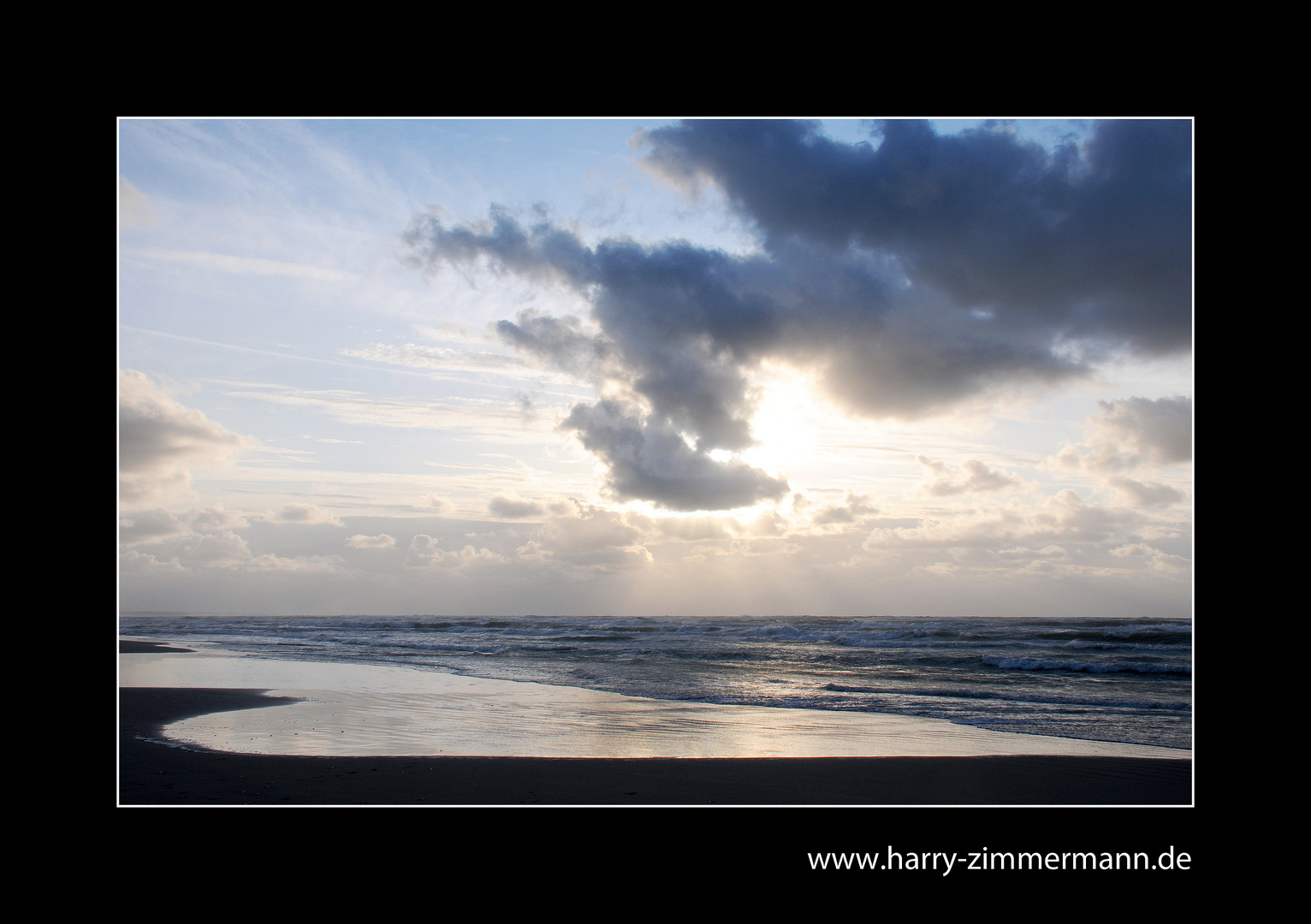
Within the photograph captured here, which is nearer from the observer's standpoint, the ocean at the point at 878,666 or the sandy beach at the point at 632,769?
the sandy beach at the point at 632,769

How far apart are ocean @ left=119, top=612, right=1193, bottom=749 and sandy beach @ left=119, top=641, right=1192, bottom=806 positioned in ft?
6.47

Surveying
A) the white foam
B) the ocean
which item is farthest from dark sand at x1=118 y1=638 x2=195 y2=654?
the white foam

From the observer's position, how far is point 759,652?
95.7 feet

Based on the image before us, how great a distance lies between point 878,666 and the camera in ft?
74.9

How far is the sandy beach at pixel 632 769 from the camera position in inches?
274

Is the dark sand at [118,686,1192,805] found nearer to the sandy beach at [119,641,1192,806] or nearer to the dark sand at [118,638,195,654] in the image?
the sandy beach at [119,641,1192,806]

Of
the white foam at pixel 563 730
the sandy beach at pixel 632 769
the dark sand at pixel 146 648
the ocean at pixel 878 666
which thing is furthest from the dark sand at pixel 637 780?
the dark sand at pixel 146 648

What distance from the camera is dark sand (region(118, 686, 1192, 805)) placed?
6875 millimetres

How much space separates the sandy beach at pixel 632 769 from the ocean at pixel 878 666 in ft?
6.47

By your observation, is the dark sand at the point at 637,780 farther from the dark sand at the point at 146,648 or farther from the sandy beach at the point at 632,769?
the dark sand at the point at 146,648
